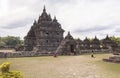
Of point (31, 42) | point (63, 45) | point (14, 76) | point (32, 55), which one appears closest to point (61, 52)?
point (63, 45)

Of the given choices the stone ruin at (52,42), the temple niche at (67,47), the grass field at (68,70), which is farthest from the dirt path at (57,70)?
the stone ruin at (52,42)

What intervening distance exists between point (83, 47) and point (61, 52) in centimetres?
1481

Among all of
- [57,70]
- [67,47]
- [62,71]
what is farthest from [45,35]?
[62,71]

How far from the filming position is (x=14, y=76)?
825 cm

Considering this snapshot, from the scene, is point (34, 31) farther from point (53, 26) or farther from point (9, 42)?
point (9, 42)

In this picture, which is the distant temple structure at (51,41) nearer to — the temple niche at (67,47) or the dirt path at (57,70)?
the temple niche at (67,47)

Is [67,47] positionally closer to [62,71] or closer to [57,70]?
[57,70]

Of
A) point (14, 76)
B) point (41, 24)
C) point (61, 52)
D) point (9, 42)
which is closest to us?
→ point (14, 76)

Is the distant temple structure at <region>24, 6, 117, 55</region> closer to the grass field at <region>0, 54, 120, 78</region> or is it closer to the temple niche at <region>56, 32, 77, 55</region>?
the temple niche at <region>56, 32, 77, 55</region>

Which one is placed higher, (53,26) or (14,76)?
(53,26)

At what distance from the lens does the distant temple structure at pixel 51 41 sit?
5079 centimetres

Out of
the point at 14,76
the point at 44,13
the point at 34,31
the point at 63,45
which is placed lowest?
the point at 14,76

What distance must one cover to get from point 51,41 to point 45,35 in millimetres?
2362

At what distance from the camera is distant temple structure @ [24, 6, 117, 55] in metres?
50.8
